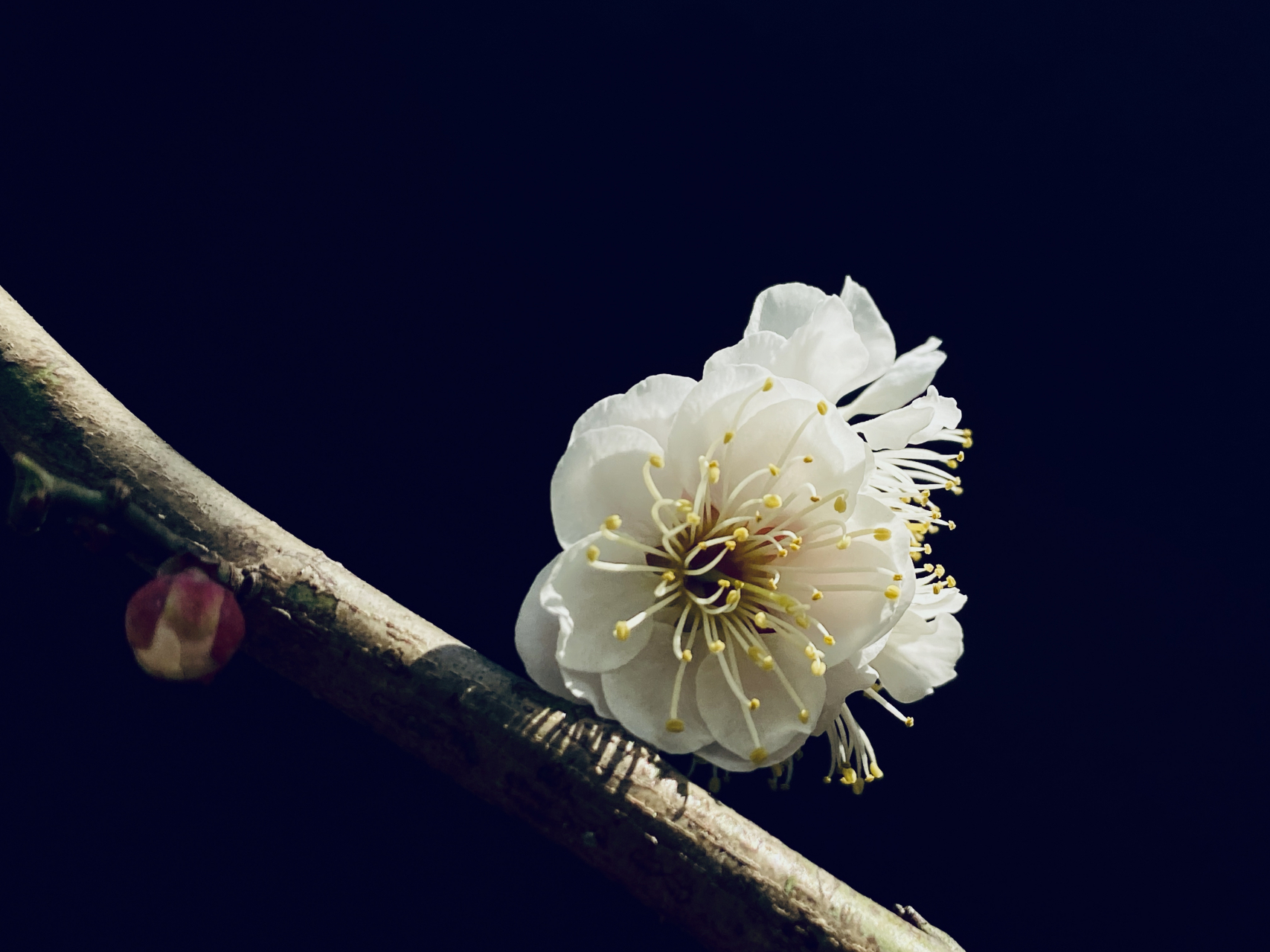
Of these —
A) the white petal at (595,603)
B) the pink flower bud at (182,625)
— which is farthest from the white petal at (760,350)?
the pink flower bud at (182,625)

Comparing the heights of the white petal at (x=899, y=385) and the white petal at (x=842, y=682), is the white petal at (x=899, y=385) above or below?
above

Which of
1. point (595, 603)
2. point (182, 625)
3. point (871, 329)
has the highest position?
point (871, 329)

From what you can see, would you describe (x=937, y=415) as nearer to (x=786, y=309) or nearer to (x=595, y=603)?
(x=786, y=309)

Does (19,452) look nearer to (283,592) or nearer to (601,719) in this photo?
(283,592)

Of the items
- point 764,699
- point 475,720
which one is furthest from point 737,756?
point 475,720

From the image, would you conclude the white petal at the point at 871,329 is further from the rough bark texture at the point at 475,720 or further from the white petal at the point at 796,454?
the rough bark texture at the point at 475,720

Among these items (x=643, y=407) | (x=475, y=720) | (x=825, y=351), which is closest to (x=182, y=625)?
(x=475, y=720)

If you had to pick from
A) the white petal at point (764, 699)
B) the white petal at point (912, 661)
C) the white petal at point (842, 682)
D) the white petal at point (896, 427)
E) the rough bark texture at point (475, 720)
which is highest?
the white petal at point (896, 427)

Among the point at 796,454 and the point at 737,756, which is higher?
the point at 796,454

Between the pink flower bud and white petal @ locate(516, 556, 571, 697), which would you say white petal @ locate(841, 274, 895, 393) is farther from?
the pink flower bud
